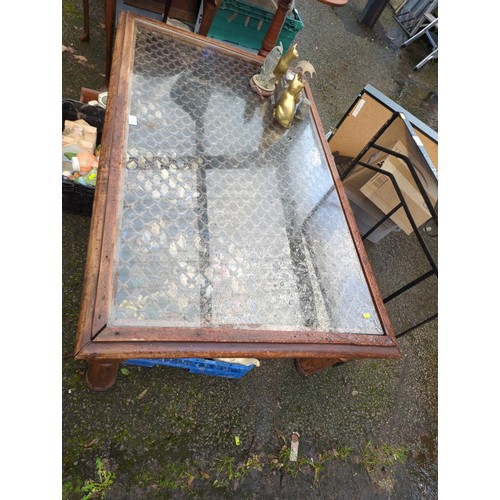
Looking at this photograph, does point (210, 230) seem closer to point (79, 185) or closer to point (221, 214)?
point (221, 214)

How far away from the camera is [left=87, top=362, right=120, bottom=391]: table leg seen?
1.83 meters

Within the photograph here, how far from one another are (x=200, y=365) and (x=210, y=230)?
0.85 m

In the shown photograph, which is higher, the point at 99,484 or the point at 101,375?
the point at 101,375

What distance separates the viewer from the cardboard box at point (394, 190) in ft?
8.48

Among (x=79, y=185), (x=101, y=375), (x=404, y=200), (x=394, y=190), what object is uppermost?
(x=404, y=200)

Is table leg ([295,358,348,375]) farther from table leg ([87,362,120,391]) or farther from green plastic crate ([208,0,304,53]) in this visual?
green plastic crate ([208,0,304,53])

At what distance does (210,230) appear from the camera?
1684 mm

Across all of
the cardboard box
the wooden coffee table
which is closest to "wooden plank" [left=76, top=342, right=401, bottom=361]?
the wooden coffee table

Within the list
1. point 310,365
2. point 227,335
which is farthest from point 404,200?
point 227,335

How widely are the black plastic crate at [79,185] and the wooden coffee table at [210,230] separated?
24.5 inches

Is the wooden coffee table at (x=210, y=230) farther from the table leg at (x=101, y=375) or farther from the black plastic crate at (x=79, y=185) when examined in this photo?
the black plastic crate at (x=79, y=185)

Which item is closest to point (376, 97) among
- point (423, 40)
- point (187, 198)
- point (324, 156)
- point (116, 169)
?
point (324, 156)

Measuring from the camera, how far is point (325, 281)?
179 centimetres

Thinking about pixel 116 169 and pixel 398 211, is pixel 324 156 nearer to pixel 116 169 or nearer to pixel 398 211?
pixel 398 211
